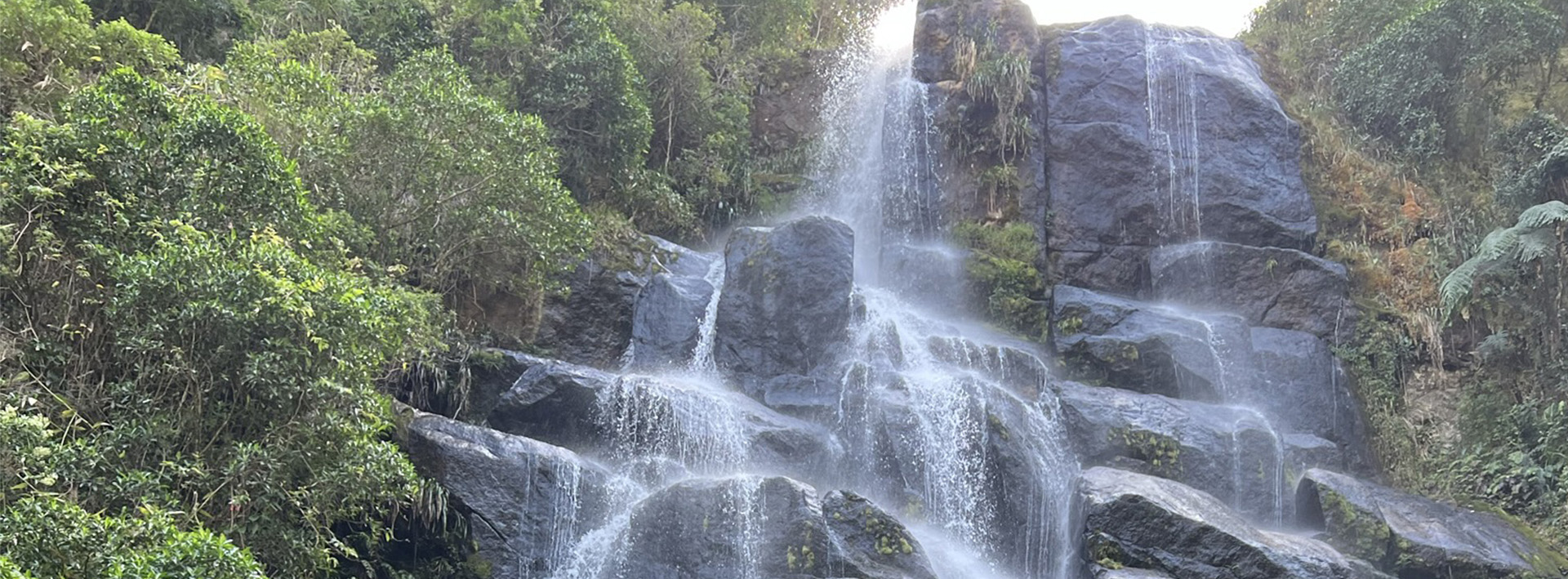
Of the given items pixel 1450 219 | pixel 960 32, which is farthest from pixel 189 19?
pixel 1450 219

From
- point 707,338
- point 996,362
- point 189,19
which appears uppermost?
point 189,19

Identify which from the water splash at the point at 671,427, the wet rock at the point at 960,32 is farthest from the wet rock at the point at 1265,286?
the water splash at the point at 671,427

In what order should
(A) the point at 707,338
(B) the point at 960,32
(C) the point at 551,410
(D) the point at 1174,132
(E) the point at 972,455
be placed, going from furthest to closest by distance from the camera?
(B) the point at 960,32
(D) the point at 1174,132
(A) the point at 707,338
(E) the point at 972,455
(C) the point at 551,410

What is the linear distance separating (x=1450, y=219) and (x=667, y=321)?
12117 millimetres

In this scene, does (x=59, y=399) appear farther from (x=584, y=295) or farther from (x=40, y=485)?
(x=584, y=295)

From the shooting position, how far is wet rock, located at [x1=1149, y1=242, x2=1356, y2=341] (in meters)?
17.4

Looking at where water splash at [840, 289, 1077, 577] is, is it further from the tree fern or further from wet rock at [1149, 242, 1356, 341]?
the tree fern

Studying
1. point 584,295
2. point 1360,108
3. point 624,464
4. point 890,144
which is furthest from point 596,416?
point 1360,108

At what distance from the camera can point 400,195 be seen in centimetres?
1412

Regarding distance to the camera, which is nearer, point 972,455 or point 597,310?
point 972,455

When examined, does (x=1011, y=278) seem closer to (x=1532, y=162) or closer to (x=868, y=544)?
(x=868, y=544)

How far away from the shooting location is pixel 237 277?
9453 millimetres

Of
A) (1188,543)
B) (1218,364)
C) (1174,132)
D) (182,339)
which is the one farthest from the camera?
(1174,132)

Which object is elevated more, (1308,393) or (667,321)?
(667,321)
